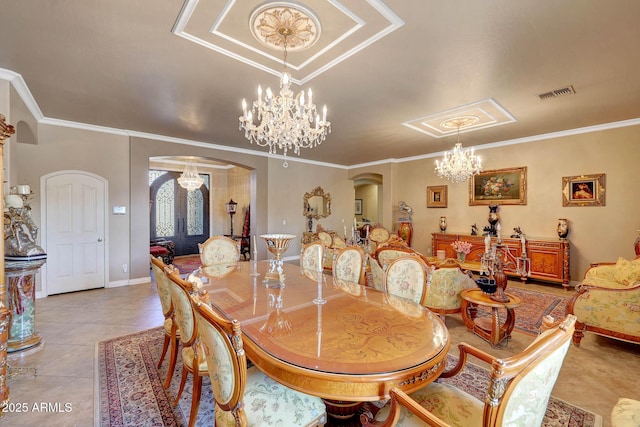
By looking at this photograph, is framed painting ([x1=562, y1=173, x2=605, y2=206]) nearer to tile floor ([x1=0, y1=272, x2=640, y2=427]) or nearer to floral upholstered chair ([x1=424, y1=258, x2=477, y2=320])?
tile floor ([x1=0, y1=272, x2=640, y2=427])

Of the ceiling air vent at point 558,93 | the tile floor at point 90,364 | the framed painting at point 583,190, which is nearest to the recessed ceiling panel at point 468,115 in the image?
the ceiling air vent at point 558,93

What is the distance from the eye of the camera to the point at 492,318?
269 cm

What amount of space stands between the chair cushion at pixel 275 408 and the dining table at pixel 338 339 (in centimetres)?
18

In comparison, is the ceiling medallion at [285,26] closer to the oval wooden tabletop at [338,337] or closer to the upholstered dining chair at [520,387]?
the oval wooden tabletop at [338,337]

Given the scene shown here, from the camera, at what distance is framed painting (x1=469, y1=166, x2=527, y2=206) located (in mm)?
5445

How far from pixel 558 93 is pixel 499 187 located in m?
2.78

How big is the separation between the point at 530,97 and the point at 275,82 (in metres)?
3.11

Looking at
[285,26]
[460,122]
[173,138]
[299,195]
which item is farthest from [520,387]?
[299,195]

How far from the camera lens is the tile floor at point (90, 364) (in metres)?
1.88

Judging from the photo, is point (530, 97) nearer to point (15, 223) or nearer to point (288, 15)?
point (288, 15)

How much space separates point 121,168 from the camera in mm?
4867

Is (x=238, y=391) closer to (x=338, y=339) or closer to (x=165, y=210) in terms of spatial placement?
(x=338, y=339)

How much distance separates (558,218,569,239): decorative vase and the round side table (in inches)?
119

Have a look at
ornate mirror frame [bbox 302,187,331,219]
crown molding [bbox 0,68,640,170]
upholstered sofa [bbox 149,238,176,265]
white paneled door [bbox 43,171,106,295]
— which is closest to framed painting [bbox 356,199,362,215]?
ornate mirror frame [bbox 302,187,331,219]
